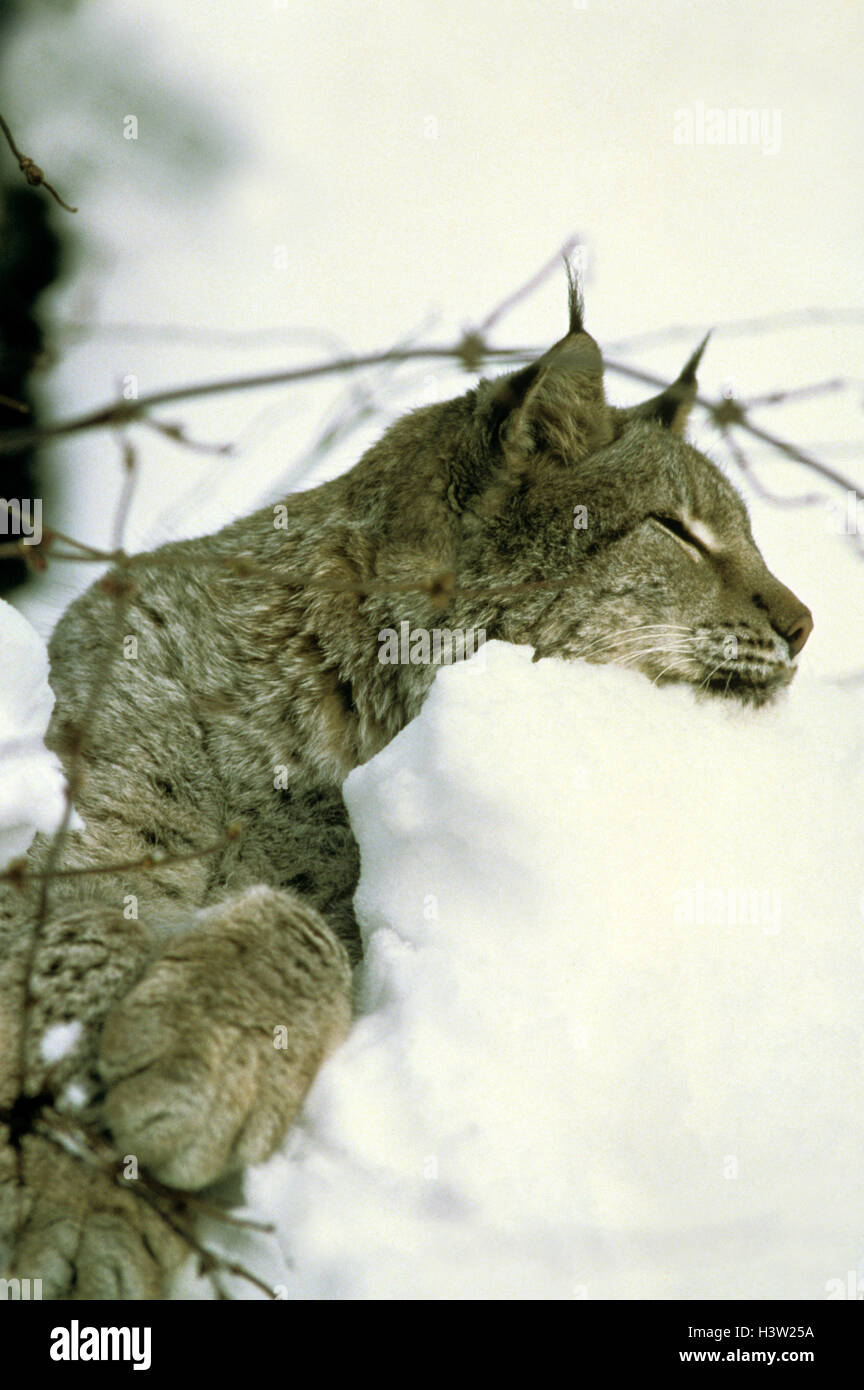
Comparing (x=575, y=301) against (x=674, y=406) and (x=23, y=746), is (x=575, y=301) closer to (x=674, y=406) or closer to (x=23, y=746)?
(x=674, y=406)

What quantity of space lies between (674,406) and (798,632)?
0.94m

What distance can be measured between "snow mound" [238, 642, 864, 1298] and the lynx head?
219 millimetres

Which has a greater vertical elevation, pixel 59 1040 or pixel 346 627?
pixel 346 627

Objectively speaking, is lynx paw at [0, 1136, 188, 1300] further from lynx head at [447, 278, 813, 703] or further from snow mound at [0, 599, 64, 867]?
lynx head at [447, 278, 813, 703]

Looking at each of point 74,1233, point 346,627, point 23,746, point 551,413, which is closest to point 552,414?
point 551,413

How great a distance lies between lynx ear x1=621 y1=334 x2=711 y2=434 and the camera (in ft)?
13.6

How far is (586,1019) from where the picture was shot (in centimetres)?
277

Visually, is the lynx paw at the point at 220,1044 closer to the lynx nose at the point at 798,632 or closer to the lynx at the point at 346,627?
the lynx at the point at 346,627

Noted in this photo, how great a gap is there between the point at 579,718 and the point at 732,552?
3.28 feet

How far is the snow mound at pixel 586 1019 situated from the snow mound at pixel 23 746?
30.3 inches

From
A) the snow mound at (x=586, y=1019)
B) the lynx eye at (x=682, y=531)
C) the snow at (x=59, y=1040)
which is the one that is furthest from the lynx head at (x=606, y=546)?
the snow at (x=59, y=1040)

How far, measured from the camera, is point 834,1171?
269cm

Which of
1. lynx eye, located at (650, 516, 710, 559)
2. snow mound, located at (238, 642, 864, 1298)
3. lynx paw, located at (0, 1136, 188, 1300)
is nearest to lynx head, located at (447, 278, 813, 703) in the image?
lynx eye, located at (650, 516, 710, 559)
